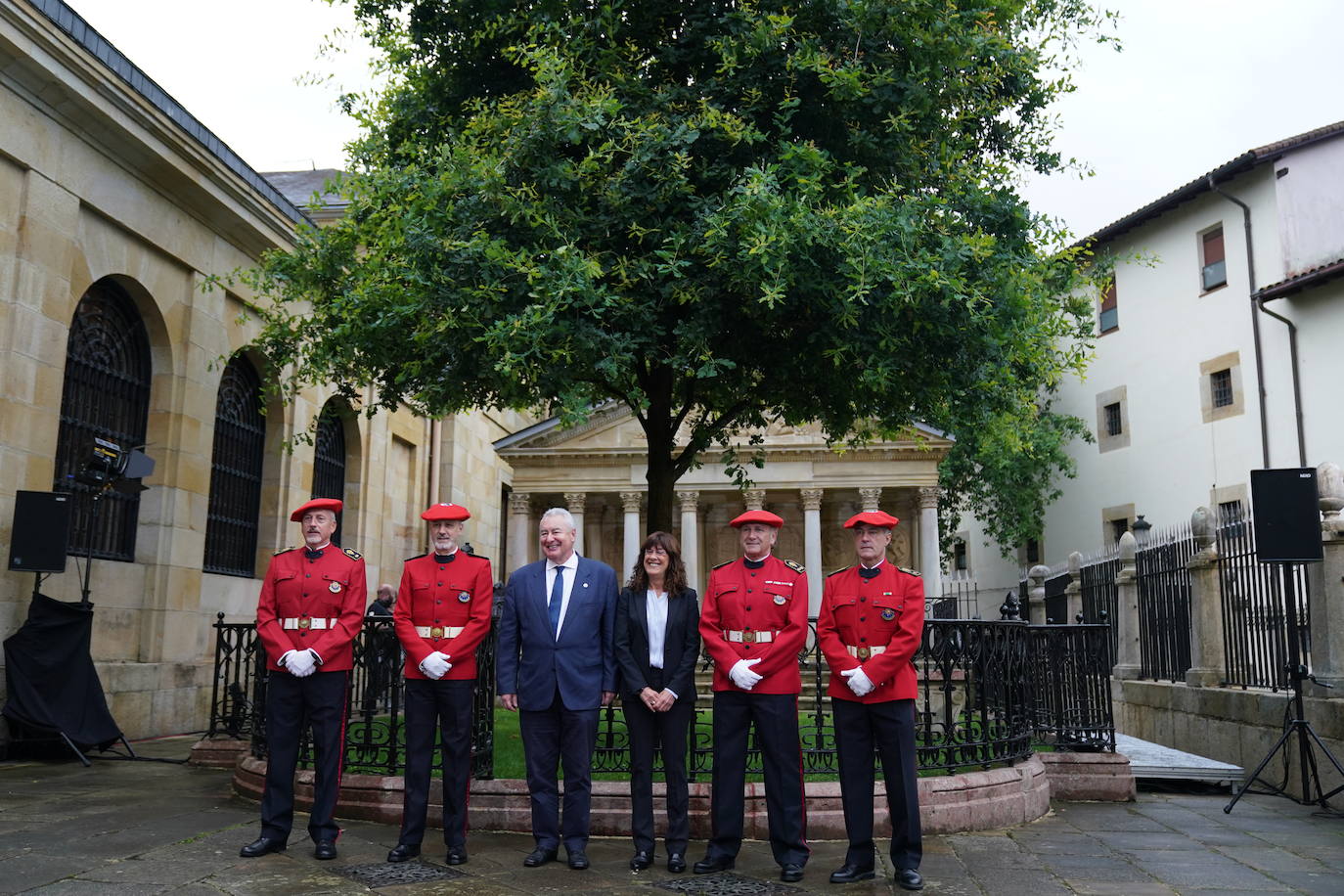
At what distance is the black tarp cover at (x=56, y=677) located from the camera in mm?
10961

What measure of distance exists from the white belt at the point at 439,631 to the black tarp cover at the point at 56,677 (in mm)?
6295

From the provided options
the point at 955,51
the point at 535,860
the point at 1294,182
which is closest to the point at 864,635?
the point at 535,860

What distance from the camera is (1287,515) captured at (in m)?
9.16

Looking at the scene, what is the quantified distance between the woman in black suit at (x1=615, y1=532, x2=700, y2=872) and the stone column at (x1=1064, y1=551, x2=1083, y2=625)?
12.9 m

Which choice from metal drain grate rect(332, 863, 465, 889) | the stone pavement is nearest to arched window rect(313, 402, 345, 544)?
the stone pavement

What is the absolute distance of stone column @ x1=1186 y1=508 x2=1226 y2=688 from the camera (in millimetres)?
12516

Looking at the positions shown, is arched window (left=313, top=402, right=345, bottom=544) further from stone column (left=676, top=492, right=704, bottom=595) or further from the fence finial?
the fence finial

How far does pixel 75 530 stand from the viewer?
1323cm

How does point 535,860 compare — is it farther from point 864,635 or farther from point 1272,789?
point 1272,789

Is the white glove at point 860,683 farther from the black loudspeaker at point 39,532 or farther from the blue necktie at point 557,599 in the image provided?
the black loudspeaker at point 39,532

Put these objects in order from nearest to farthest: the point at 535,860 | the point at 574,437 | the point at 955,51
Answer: the point at 535,860, the point at 955,51, the point at 574,437

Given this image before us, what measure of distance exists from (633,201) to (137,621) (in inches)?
359

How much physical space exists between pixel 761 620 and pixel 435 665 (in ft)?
6.56

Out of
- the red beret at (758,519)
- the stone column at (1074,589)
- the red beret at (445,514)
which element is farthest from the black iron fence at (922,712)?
the stone column at (1074,589)
